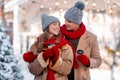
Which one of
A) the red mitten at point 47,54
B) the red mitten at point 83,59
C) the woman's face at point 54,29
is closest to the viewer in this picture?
the red mitten at point 47,54

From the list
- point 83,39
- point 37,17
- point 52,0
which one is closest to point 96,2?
point 52,0

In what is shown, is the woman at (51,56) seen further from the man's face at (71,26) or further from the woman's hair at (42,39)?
the man's face at (71,26)

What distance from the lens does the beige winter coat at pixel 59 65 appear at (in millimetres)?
3232

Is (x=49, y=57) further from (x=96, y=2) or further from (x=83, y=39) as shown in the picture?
(x=96, y=2)

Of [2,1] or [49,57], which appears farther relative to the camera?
[2,1]

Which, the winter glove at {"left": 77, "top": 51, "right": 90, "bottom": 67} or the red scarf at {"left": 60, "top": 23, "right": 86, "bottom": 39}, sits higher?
the red scarf at {"left": 60, "top": 23, "right": 86, "bottom": 39}

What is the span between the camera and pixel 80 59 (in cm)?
347

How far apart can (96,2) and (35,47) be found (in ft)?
18.7

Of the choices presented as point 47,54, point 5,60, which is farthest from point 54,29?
point 5,60

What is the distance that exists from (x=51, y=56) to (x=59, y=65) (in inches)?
4.2

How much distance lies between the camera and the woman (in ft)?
10.6

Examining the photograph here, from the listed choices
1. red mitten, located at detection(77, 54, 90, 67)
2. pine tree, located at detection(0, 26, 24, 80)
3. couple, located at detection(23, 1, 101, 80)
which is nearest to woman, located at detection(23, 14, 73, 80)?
couple, located at detection(23, 1, 101, 80)

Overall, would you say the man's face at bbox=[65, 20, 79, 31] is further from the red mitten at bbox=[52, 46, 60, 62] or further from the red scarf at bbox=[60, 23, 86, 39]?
the red mitten at bbox=[52, 46, 60, 62]

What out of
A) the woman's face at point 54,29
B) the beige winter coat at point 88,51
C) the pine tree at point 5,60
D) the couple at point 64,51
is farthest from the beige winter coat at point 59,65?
the pine tree at point 5,60
